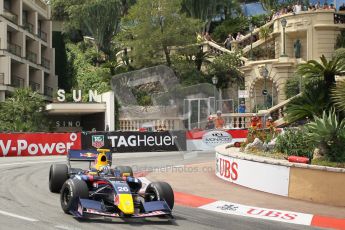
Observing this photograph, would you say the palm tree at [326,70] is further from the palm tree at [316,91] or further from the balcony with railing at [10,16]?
the balcony with railing at [10,16]

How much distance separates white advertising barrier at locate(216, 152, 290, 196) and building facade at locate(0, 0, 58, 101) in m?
33.8

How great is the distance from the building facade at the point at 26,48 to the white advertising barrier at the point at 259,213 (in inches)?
1476

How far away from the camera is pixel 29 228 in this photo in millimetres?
10305

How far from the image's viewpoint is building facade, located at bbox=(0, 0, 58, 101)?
159ft

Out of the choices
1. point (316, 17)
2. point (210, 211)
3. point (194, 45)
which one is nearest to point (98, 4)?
point (194, 45)

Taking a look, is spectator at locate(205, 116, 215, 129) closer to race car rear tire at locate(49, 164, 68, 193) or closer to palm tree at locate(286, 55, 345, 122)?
palm tree at locate(286, 55, 345, 122)

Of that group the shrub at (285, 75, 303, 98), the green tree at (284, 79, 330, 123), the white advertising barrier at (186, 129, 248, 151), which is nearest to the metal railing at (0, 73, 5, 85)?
the white advertising barrier at (186, 129, 248, 151)

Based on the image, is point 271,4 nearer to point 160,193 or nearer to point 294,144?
point 294,144

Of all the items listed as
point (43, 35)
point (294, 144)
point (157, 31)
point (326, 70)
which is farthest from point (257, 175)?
point (43, 35)

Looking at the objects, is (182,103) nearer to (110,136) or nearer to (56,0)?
(110,136)

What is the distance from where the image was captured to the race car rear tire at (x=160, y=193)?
11953 mm

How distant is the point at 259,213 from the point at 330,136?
335cm

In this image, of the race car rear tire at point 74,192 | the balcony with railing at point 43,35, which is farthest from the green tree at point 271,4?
the race car rear tire at point 74,192

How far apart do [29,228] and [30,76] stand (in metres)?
48.6
